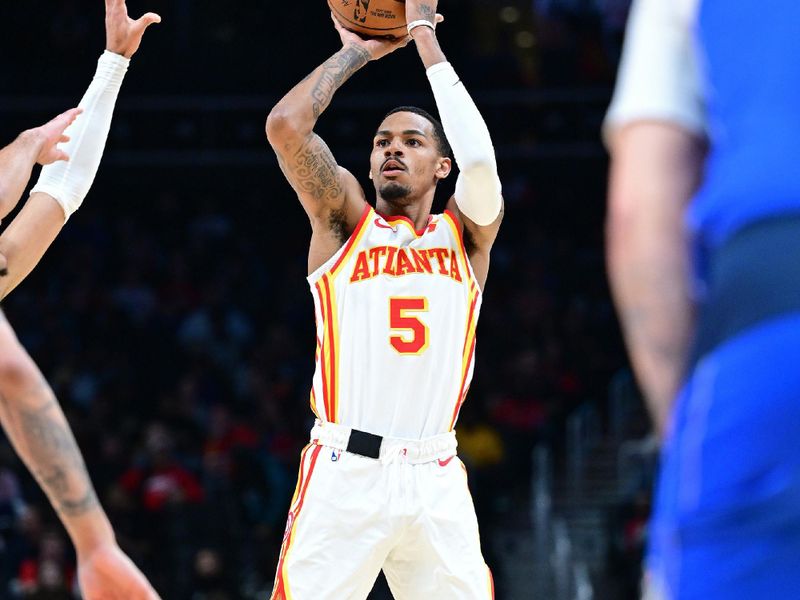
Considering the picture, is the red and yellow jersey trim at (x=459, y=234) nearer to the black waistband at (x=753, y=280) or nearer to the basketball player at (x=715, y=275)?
the basketball player at (x=715, y=275)

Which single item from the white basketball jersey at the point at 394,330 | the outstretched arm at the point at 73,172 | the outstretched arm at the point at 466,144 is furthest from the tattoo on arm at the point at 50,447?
the outstretched arm at the point at 466,144

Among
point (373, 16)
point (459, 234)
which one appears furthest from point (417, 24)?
point (459, 234)

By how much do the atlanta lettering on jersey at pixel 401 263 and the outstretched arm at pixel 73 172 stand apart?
4.06ft

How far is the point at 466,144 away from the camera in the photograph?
593 cm

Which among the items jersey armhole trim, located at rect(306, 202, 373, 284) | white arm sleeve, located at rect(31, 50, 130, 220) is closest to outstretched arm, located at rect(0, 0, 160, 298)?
white arm sleeve, located at rect(31, 50, 130, 220)

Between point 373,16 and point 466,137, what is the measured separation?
924mm

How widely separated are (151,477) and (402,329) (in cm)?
916

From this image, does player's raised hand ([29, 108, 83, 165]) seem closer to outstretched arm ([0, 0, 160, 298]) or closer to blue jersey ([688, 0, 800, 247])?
outstretched arm ([0, 0, 160, 298])

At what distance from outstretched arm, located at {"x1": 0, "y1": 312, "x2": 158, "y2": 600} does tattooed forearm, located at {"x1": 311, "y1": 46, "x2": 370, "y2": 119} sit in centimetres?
293

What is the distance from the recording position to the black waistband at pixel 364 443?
18.8 feet

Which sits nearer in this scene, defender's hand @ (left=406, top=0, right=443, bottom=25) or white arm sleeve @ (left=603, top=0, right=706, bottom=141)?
white arm sleeve @ (left=603, top=0, right=706, bottom=141)

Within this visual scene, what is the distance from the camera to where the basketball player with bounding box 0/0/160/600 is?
3346 millimetres

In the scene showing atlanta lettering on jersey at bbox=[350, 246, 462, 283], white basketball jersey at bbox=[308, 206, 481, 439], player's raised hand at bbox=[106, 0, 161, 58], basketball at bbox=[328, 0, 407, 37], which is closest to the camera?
white basketball jersey at bbox=[308, 206, 481, 439]

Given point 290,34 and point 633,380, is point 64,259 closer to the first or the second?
point 290,34
